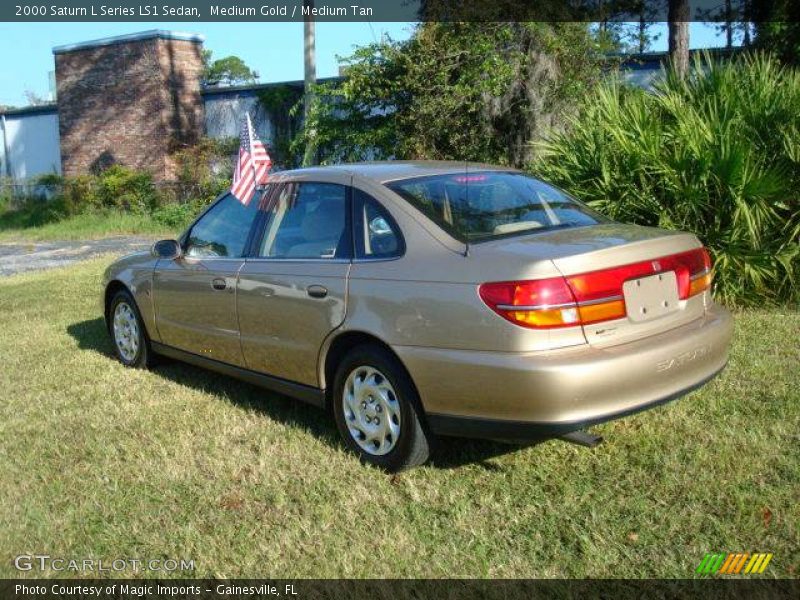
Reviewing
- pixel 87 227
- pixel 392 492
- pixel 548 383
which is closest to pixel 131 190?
pixel 87 227

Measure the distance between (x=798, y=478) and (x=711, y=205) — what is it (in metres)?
4.43

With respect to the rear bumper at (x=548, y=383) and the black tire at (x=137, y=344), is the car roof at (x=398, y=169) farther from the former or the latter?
the black tire at (x=137, y=344)

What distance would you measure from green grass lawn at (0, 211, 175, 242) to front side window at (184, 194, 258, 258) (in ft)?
54.1

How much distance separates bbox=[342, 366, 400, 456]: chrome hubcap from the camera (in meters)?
4.29

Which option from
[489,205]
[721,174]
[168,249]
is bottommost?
[168,249]

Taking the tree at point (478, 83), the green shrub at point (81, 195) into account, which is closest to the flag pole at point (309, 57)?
the tree at point (478, 83)

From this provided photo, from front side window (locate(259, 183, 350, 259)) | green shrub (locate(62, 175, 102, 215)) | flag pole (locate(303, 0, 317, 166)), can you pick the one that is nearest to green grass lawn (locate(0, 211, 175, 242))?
green shrub (locate(62, 175, 102, 215))

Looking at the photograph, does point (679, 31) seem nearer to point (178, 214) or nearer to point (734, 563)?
point (734, 563)

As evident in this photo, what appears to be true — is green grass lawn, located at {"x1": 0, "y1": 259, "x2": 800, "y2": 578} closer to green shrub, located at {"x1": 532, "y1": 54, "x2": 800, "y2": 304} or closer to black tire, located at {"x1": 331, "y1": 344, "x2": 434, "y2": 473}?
black tire, located at {"x1": 331, "y1": 344, "x2": 434, "y2": 473}

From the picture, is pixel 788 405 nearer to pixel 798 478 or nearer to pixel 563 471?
pixel 798 478

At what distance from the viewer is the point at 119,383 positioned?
6355 mm

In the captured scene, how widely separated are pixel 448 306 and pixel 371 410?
0.85 m

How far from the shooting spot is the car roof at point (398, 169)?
4805mm

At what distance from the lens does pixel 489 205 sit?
457cm
